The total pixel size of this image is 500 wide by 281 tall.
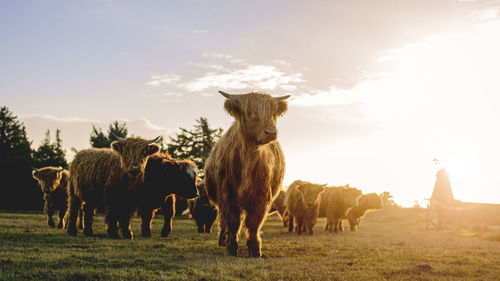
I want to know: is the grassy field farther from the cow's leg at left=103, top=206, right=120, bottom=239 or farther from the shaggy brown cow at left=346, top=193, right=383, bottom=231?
the shaggy brown cow at left=346, top=193, right=383, bottom=231

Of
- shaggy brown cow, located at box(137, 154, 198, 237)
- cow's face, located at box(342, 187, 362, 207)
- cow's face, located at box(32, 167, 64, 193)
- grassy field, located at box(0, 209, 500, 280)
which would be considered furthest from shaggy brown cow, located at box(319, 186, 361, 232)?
cow's face, located at box(32, 167, 64, 193)

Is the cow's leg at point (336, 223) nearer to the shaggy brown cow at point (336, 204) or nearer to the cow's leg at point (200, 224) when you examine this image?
the shaggy brown cow at point (336, 204)

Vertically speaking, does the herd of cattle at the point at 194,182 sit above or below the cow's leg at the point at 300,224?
above

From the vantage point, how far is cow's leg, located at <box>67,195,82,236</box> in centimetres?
961

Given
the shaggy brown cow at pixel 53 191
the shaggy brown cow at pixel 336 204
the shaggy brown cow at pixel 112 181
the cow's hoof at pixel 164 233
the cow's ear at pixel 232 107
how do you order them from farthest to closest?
the shaggy brown cow at pixel 336 204
the shaggy brown cow at pixel 53 191
the cow's hoof at pixel 164 233
the shaggy brown cow at pixel 112 181
the cow's ear at pixel 232 107

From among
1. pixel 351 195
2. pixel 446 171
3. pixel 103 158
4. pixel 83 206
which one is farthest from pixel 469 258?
pixel 446 171

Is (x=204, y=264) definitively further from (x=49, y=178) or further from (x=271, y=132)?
(x=49, y=178)

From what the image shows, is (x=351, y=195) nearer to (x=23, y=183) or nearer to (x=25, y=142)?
(x=23, y=183)

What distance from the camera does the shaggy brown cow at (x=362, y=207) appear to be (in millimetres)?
20094

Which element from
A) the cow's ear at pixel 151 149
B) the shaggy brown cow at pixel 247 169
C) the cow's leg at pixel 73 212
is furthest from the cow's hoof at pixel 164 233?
the shaggy brown cow at pixel 247 169

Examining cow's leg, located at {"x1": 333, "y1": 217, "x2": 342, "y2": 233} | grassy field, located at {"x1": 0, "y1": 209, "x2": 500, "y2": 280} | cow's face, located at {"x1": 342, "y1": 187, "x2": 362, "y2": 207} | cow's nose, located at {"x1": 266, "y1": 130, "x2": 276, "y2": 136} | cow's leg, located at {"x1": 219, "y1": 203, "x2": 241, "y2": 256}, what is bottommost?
cow's leg, located at {"x1": 333, "y1": 217, "x2": 342, "y2": 233}

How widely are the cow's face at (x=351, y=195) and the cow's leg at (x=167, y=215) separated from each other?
10.7 m

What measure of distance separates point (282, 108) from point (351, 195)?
43.5ft

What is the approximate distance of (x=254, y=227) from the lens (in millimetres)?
6730
